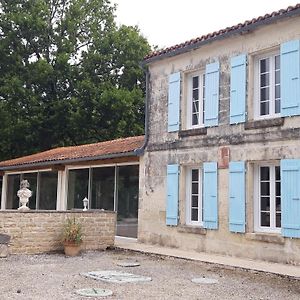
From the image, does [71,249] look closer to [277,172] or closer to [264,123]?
[277,172]

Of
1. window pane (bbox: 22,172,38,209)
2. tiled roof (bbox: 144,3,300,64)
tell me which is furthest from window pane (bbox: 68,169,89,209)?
tiled roof (bbox: 144,3,300,64)

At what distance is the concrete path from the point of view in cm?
924

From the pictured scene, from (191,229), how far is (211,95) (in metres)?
3.32

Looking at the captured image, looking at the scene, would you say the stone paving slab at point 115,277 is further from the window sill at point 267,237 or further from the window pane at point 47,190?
the window pane at point 47,190

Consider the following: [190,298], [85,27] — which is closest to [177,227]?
[190,298]

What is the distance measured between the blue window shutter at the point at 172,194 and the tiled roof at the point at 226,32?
10.1 ft

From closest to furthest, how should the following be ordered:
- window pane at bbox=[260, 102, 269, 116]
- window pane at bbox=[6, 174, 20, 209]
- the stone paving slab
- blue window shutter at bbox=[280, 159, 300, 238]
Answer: the stone paving slab < blue window shutter at bbox=[280, 159, 300, 238] < window pane at bbox=[260, 102, 269, 116] < window pane at bbox=[6, 174, 20, 209]

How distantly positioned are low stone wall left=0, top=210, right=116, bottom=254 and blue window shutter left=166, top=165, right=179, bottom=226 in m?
1.59

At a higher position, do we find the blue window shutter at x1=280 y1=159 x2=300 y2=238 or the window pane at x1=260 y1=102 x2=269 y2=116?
the window pane at x1=260 y1=102 x2=269 y2=116

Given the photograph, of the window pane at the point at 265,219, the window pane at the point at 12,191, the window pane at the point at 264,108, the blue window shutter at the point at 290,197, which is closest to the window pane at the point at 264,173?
the blue window shutter at the point at 290,197

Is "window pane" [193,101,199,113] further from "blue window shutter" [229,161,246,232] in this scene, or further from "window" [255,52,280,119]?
"blue window shutter" [229,161,246,232]

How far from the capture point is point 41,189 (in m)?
19.3

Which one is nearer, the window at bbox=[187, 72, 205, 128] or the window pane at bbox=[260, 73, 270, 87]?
the window pane at bbox=[260, 73, 270, 87]

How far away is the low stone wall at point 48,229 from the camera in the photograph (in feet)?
38.1
